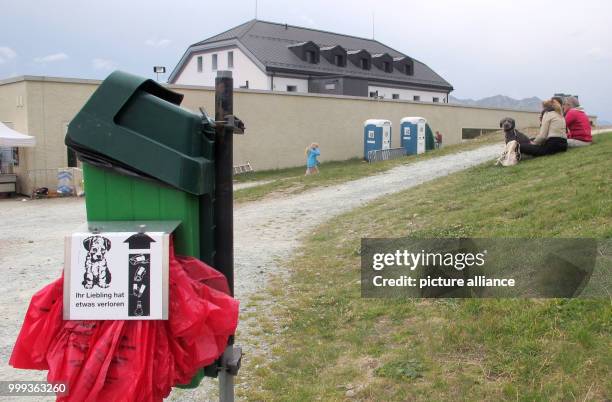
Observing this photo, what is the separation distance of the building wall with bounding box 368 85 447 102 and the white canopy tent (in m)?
39.1

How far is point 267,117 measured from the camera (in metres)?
28.6

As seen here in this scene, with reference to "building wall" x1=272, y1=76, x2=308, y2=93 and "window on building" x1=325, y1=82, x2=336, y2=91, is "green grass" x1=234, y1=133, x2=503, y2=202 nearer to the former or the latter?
"window on building" x1=325, y1=82, x2=336, y2=91

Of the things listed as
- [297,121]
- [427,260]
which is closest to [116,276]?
[427,260]

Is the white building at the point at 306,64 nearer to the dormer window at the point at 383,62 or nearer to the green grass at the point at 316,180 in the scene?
the dormer window at the point at 383,62

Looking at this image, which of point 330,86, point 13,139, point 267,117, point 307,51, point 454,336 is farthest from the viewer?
point 307,51

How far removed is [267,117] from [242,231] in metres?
17.4

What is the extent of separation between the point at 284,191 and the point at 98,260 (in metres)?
15.2

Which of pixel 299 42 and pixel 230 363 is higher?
pixel 299 42

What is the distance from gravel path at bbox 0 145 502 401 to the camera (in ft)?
21.9

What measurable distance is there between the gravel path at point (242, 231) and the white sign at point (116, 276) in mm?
2176

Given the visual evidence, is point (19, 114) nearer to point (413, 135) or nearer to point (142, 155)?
point (413, 135)

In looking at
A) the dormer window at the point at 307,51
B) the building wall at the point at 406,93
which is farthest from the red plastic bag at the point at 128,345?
the building wall at the point at 406,93

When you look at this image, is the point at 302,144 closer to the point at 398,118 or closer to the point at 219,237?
the point at 398,118

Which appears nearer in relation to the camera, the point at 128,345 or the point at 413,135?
the point at 128,345
